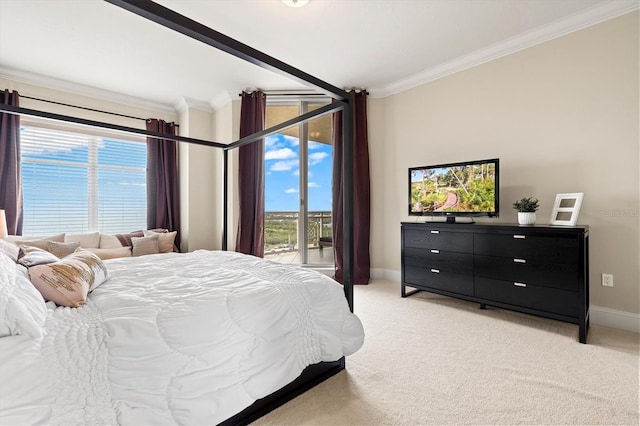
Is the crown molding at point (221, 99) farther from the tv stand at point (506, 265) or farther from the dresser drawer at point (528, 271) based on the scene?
the dresser drawer at point (528, 271)

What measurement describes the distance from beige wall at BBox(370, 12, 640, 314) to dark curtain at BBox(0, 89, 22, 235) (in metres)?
4.68

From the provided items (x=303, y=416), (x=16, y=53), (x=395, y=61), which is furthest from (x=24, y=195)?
(x=395, y=61)

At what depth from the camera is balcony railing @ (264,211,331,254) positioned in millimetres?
4262

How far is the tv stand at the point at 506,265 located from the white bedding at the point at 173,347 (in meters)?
1.55

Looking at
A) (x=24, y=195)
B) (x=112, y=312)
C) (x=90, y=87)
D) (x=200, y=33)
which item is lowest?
(x=112, y=312)

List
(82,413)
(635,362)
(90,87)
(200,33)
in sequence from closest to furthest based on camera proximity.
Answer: (82,413) < (200,33) < (635,362) < (90,87)

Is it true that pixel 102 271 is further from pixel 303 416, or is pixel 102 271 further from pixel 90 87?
pixel 90 87

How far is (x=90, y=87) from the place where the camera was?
391 centimetres

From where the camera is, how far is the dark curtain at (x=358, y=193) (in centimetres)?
392

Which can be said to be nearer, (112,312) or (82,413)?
(82,413)

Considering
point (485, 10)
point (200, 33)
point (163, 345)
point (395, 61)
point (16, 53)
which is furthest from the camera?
point (395, 61)

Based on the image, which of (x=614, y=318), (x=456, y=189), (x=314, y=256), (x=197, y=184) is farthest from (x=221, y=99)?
(x=614, y=318)

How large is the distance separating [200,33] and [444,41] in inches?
104

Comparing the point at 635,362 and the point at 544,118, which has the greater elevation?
the point at 544,118
